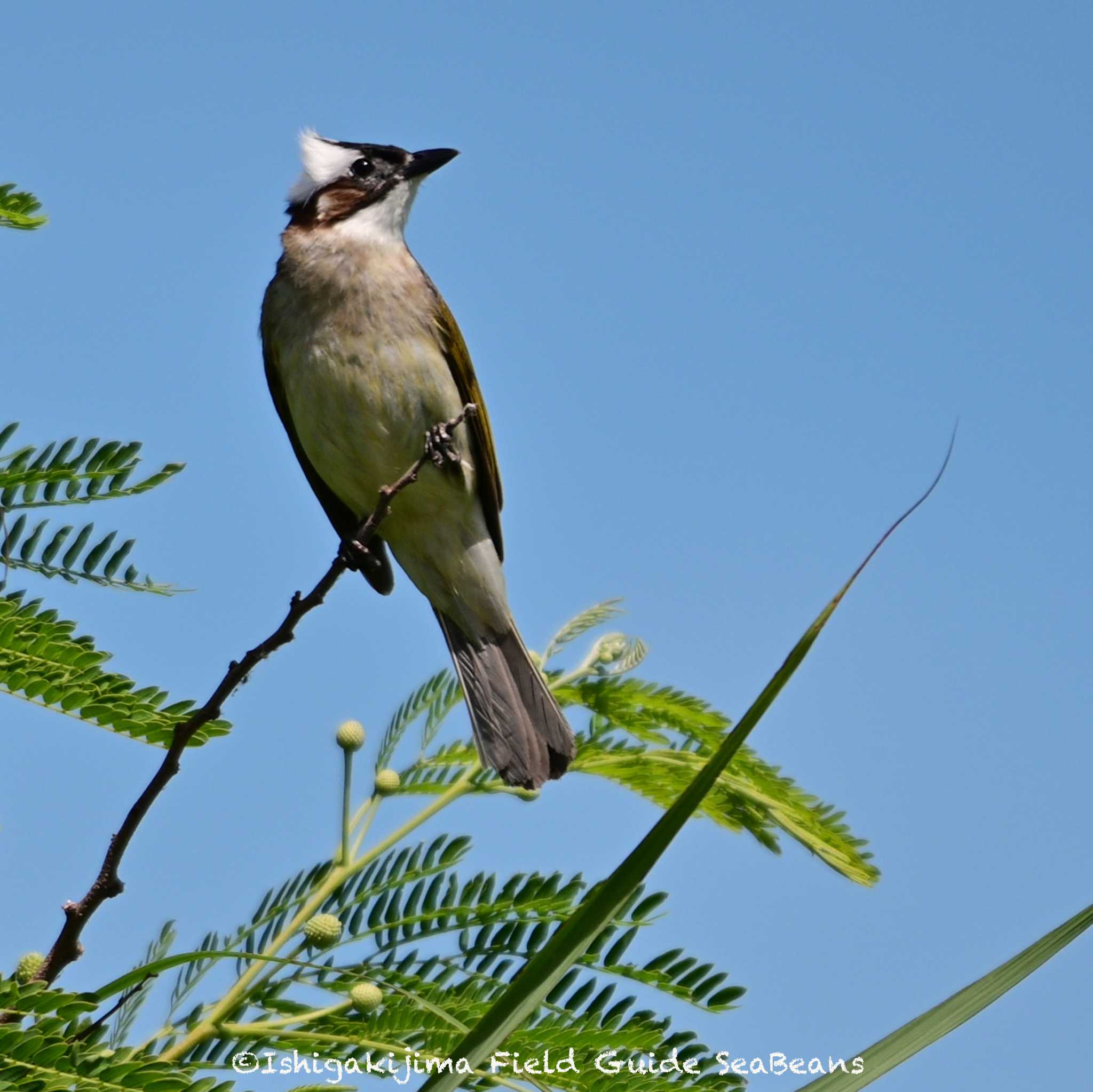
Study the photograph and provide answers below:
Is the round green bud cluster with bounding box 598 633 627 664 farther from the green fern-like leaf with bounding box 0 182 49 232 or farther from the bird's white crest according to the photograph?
the bird's white crest

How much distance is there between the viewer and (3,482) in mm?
2562

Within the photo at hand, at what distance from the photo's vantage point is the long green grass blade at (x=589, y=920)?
4.70 ft

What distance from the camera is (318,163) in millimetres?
6398

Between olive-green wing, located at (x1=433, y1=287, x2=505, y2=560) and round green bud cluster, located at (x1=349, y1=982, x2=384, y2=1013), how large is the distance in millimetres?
3235

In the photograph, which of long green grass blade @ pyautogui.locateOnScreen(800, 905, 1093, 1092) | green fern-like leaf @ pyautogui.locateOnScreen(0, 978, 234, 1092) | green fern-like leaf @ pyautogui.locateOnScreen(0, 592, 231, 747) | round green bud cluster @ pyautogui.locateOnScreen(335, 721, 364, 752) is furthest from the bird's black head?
long green grass blade @ pyautogui.locateOnScreen(800, 905, 1093, 1092)

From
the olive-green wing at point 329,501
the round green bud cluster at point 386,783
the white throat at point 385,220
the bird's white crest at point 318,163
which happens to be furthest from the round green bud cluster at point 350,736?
the bird's white crest at point 318,163

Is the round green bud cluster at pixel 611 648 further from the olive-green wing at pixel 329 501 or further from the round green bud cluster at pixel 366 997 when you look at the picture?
the olive-green wing at pixel 329 501

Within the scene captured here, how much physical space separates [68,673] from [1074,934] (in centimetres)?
158

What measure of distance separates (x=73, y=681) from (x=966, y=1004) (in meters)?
1.50

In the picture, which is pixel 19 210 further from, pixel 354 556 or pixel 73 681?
pixel 354 556

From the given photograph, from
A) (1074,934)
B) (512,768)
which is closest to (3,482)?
(512,768)

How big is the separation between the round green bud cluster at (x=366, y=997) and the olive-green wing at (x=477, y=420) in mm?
3235

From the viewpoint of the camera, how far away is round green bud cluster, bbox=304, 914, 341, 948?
2.52 meters

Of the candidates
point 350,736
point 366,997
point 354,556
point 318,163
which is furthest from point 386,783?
point 318,163
